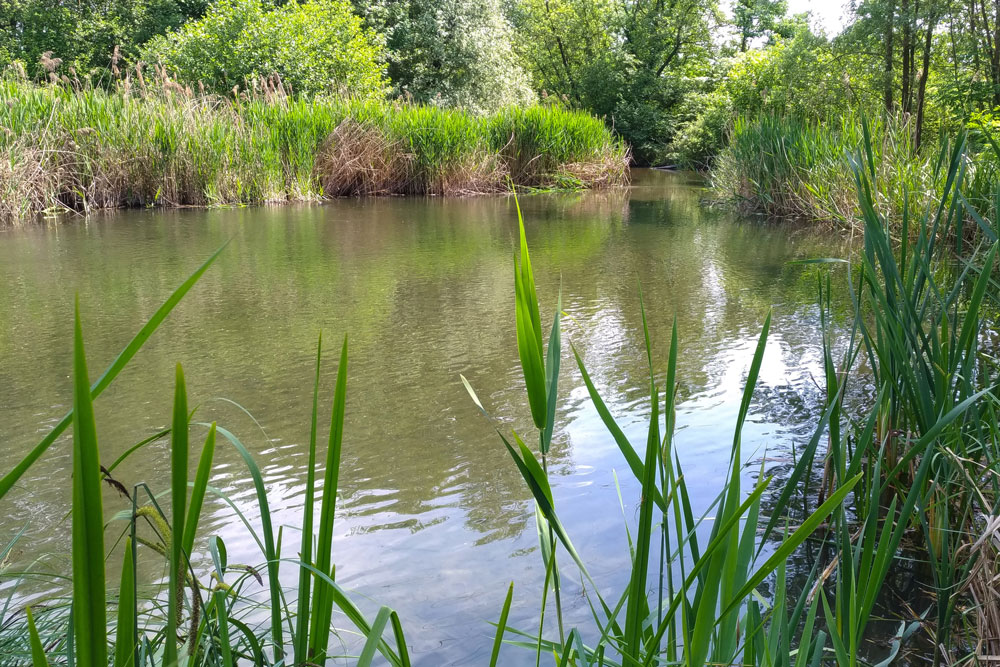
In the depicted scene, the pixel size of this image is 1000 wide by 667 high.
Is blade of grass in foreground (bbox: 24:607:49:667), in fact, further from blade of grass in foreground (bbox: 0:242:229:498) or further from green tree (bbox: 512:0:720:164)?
green tree (bbox: 512:0:720:164)

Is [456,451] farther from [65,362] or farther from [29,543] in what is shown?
[65,362]

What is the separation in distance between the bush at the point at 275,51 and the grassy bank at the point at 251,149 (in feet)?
10.1

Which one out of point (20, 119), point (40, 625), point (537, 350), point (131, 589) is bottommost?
point (40, 625)

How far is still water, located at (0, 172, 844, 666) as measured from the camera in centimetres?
189

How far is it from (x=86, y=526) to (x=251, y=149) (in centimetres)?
966

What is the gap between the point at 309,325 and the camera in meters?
3.93

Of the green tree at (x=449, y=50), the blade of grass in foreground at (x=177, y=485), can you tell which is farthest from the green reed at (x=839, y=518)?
the green tree at (x=449, y=50)

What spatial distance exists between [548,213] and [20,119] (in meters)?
5.32

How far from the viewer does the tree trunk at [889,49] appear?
Answer: 10.5m

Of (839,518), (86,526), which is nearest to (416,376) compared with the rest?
(839,518)

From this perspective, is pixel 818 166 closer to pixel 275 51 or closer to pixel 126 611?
pixel 126 611

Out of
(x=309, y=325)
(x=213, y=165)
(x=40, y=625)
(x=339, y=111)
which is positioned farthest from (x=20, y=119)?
(x=40, y=625)

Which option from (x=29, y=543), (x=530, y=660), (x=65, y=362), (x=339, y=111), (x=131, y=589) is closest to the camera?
(x=131, y=589)

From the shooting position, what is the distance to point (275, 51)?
14500 millimetres
